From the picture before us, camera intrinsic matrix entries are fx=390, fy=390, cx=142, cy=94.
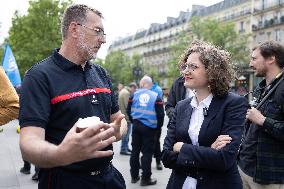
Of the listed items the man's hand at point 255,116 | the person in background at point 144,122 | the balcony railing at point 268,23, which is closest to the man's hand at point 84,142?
the man's hand at point 255,116

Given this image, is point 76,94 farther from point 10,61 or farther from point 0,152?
point 10,61

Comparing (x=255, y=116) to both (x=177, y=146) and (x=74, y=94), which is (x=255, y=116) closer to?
(x=177, y=146)

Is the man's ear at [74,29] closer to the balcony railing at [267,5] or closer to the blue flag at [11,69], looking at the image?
the blue flag at [11,69]

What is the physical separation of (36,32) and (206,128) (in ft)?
104

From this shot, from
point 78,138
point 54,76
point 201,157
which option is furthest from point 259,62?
point 78,138

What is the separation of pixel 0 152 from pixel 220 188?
27.3 ft

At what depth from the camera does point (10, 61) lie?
14414mm

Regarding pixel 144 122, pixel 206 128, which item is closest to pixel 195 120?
pixel 206 128

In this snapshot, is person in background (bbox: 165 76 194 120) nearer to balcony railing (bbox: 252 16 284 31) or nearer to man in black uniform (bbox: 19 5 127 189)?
man in black uniform (bbox: 19 5 127 189)

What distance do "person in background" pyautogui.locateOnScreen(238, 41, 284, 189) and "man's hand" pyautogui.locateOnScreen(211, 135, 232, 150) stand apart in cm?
73

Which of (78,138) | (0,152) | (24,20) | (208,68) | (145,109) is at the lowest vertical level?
(0,152)

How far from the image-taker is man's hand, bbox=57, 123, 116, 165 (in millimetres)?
1575

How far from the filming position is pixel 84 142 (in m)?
1.59

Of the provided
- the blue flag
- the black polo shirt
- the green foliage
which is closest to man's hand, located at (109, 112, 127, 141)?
the black polo shirt
